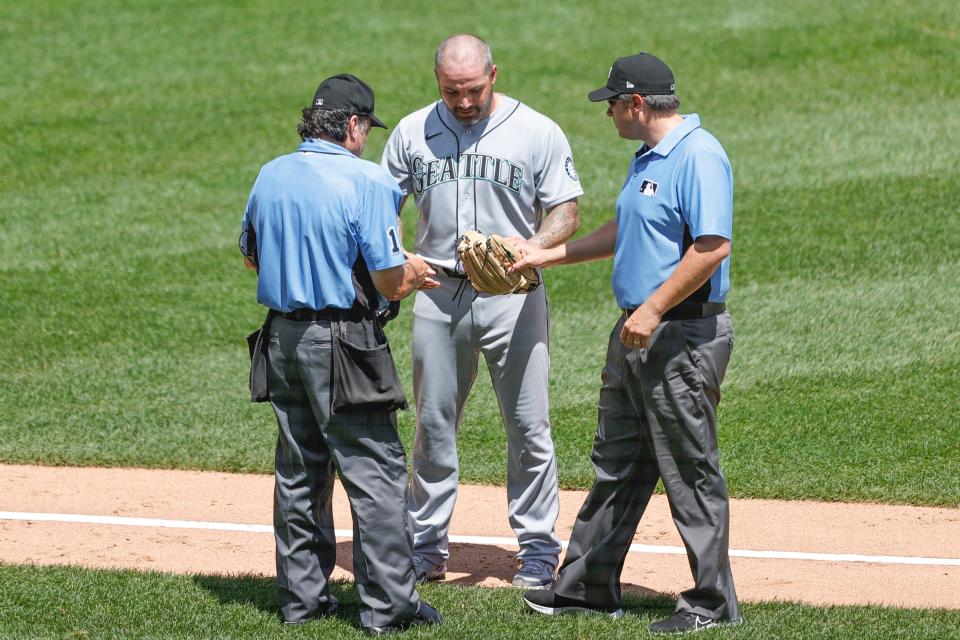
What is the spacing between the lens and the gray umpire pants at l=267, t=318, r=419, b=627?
491 centimetres

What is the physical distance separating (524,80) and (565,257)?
9.91 metres

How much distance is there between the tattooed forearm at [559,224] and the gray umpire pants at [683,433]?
0.71m

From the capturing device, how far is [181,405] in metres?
8.23

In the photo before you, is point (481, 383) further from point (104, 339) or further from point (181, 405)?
point (104, 339)

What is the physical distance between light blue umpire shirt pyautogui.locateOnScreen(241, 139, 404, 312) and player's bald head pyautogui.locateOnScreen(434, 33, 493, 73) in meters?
0.74

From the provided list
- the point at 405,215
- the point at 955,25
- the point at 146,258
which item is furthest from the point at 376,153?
the point at 955,25

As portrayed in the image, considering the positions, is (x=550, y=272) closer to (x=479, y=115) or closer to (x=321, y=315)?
(x=479, y=115)

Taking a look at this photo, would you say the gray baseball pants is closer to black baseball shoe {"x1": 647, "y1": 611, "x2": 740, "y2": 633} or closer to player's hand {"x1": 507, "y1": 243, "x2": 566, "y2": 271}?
player's hand {"x1": 507, "y1": 243, "x2": 566, "y2": 271}

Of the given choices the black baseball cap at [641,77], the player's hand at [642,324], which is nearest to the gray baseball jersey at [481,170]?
the black baseball cap at [641,77]

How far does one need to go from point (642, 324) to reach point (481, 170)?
120 cm

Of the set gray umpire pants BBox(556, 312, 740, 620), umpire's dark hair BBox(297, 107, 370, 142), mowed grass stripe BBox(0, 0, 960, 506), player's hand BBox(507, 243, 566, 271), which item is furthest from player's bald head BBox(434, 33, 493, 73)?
mowed grass stripe BBox(0, 0, 960, 506)

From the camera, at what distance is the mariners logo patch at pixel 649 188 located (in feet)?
15.8

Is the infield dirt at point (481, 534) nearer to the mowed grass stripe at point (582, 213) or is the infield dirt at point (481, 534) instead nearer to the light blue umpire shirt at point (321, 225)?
the mowed grass stripe at point (582, 213)

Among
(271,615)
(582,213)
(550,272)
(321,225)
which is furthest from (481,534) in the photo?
(582,213)
